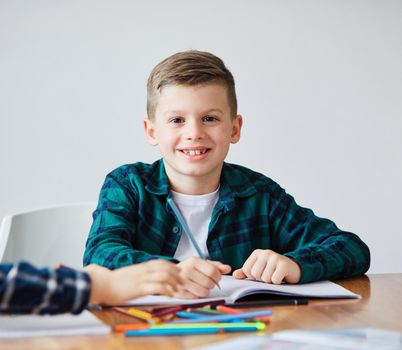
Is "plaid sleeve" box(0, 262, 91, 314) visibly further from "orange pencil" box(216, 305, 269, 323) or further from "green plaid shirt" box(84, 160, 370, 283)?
"green plaid shirt" box(84, 160, 370, 283)

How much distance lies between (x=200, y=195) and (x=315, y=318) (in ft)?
2.35

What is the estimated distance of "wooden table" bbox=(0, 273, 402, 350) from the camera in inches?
33.3

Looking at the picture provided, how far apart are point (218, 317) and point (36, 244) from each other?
85 cm

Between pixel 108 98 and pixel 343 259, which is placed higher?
pixel 108 98

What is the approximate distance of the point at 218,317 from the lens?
956 millimetres

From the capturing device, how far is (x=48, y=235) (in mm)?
1737

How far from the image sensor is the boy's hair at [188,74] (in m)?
1.63

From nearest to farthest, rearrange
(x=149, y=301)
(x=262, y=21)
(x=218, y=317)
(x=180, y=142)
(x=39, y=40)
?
(x=218, y=317) < (x=149, y=301) < (x=180, y=142) < (x=39, y=40) < (x=262, y=21)

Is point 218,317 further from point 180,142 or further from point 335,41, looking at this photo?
point 335,41

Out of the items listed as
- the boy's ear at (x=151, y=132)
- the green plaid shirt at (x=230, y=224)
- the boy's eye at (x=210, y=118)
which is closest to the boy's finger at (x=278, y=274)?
the green plaid shirt at (x=230, y=224)

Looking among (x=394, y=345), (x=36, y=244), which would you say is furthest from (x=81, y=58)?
(x=394, y=345)

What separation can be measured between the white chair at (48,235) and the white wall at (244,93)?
3.94 feet

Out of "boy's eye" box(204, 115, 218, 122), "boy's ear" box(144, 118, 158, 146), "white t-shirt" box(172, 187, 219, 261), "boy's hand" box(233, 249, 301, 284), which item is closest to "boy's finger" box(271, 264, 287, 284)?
"boy's hand" box(233, 249, 301, 284)

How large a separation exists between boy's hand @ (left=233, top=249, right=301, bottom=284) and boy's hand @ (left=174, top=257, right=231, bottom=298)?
17cm
